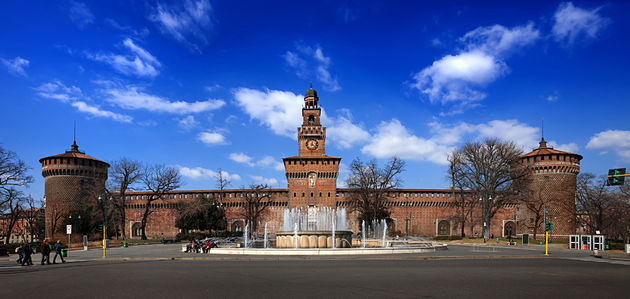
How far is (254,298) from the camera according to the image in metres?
9.92

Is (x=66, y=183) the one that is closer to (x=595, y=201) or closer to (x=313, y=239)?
(x=313, y=239)

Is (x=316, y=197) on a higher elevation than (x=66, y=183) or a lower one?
lower

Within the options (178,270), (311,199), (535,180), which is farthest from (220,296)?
(535,180)

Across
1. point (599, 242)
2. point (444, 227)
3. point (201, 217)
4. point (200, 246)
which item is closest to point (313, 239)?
point (200, 246)

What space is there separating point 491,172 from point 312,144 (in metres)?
28.2

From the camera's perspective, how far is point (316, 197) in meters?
61.8

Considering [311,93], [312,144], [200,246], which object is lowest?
[200,246]

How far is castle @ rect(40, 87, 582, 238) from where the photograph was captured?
5706cm

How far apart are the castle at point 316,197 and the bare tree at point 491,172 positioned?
13030mm

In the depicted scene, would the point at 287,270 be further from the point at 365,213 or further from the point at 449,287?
the point at 365,213

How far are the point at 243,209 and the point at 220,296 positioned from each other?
174 feet

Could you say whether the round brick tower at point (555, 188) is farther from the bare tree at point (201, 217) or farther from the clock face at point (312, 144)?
the bare tree at point (201, 217)

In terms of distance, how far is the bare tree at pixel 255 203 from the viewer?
193ft

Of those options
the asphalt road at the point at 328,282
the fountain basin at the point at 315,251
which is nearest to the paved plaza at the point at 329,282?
the asphalt road at the point at 328,282
